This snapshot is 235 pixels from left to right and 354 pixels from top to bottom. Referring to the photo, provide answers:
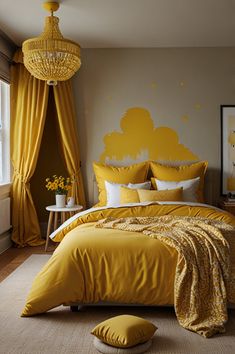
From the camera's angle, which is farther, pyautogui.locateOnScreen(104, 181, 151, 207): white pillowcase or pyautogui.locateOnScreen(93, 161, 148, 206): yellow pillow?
pyautogui.locateOnScreen(93, 161, 148, 206): yellow pillow

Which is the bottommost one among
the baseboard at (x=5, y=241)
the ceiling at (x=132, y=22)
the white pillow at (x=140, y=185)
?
the baseboard at (x=5, y=241)

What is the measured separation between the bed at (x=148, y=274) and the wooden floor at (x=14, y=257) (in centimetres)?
125

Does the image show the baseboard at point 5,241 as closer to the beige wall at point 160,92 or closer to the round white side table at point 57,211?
the round white side table at point 57,211

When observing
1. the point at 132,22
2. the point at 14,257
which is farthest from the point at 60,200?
the point at 132,22

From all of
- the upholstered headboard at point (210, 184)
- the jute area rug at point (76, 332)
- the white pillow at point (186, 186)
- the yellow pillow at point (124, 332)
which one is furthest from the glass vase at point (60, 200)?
the yellow pillow at point (124, 332)

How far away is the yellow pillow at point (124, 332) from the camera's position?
2696 millimetres

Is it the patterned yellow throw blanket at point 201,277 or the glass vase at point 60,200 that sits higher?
the glass vase at point 60,200

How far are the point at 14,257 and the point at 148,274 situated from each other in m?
2.40

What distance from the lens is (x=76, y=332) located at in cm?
304

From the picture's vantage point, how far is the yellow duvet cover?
129 inches

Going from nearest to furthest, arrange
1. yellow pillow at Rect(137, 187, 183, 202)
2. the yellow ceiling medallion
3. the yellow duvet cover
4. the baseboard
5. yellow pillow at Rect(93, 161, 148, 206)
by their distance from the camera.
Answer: the yellow duvet cover → the yellow ceiling medallion → yellow pillow at Rect(137, 187, 183, 202) → the baseboard → yellow pillow at Rect(93, 161, 148, 206)

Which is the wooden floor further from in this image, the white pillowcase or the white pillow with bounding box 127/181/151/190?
the white pillow with bounding box 127/181/151/190

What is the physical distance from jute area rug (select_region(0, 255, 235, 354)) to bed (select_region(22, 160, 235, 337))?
4.0 inches

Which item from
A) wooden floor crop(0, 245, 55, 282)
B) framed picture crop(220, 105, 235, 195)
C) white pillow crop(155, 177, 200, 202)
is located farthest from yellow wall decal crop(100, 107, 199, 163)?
wooden floor crop(0, 245, 55, 282)
